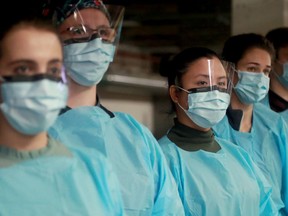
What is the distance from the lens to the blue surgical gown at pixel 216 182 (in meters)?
2.15

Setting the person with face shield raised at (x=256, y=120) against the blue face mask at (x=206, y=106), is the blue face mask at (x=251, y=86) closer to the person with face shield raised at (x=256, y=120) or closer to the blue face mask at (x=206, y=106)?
the person with face shield raised at (x=256, y=120)

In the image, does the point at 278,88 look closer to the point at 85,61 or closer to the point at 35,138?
the point at 85,61

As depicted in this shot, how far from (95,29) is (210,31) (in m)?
4.00

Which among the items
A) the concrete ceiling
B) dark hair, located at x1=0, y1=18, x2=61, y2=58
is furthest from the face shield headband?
the concrete ceiling

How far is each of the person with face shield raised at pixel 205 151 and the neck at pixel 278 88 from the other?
0.66 metres

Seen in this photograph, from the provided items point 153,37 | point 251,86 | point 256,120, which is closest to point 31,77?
point 251,86

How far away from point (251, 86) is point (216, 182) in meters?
0.63

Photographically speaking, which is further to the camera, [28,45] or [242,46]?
[242,46]

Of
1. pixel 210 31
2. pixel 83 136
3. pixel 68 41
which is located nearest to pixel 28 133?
pixel 83 136

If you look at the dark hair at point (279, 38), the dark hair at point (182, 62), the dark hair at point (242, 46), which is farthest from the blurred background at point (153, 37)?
the dark hair at point (182, 62)

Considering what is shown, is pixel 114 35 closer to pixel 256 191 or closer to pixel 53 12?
pixel 53 12

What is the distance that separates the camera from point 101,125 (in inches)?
73.8

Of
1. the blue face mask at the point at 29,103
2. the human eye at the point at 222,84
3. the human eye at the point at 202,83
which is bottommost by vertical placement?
the human eye at the point at 222,84

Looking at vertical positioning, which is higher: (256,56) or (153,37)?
(256,56)
